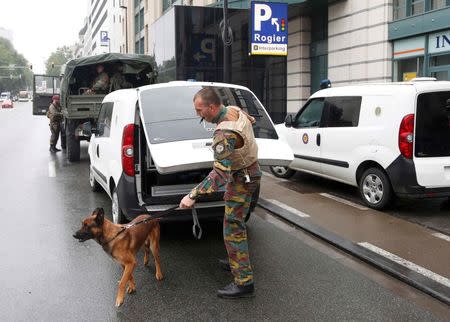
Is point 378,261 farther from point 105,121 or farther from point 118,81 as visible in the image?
point 118,81

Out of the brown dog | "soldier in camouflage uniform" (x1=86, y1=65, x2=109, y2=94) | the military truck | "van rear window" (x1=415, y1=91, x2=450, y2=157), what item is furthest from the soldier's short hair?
"soldier in camouflage uniform" (x1=86, y1=65, x2=109, y2=94)

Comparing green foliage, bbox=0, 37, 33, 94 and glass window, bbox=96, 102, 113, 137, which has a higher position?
green foliage, bbox=0, 37, 33, 94

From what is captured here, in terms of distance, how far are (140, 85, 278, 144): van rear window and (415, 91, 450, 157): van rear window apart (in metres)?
2.12

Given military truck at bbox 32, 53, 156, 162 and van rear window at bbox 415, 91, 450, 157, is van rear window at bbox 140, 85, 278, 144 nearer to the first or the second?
van rear window at bbox 415, 91, 450, 157

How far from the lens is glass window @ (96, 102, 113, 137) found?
7003mm

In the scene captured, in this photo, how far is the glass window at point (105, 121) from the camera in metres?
7.00

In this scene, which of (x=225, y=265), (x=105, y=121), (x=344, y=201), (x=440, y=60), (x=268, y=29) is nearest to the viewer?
(x=225, y=265)

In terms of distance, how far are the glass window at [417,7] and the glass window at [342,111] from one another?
7.23m

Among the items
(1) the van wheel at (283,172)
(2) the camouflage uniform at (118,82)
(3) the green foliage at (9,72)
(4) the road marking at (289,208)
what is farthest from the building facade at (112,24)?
(4) the road marking at (289,208)

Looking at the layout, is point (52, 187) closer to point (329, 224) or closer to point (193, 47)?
point (329, 224)

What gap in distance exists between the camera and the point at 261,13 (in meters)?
15.5

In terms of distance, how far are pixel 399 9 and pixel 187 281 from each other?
12.9m

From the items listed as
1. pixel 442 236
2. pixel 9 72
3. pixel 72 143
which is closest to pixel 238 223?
pixel 442 236

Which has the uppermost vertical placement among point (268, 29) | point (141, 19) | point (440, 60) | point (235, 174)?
point (141, 19)
